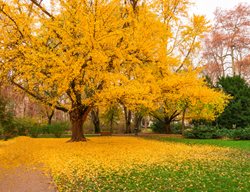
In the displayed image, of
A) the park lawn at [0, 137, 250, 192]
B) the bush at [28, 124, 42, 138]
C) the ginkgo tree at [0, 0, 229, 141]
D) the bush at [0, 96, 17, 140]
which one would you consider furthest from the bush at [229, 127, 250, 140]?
the bush at [28, 124, 42, 138]

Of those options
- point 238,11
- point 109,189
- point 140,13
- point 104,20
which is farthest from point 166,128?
point 109,189

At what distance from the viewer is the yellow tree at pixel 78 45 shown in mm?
12891

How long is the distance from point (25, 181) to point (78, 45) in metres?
7.86

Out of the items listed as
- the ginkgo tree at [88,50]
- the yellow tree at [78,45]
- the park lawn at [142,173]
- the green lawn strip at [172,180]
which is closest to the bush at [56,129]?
the ginkgo tree at [88,50]

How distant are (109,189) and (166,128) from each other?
24.9 m

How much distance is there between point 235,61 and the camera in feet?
115

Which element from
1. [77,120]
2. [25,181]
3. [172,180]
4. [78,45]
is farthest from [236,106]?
[25,181]

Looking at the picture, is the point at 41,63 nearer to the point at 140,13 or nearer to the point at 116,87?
the point at 116,87

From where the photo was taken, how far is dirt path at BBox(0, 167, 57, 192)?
6.43 m

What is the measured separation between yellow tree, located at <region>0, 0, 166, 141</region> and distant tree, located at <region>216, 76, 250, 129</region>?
12077 millimetres

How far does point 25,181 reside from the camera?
23.7ft

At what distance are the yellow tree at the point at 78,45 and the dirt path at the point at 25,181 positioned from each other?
5.01 metres

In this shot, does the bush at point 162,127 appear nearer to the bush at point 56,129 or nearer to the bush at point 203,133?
the bush at point 203,133

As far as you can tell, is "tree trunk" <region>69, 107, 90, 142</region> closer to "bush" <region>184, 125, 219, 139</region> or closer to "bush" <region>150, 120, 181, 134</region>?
"bush" <region>184, 125, 219, 139</region>
